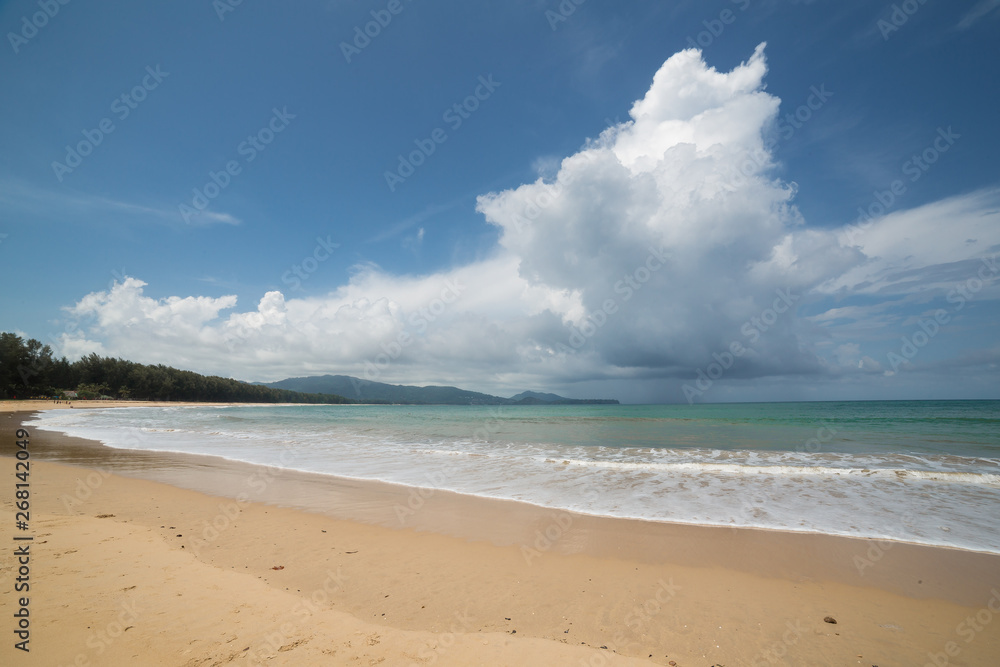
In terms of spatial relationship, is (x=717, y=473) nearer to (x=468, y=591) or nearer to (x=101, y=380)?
(x=468, y=591)

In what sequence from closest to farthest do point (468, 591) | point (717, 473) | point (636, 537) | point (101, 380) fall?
point (468, 591) → point (636, 537) → point (717, 473) → point (101, 380)

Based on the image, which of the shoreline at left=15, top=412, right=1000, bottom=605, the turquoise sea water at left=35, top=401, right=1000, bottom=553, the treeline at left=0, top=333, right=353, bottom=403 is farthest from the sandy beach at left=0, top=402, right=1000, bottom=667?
the treeline at left=0, top=333, right=353, bottom=403

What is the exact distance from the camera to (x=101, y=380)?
311 feet

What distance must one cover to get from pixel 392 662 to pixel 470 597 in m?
1.57

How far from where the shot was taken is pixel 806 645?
4.06 meters

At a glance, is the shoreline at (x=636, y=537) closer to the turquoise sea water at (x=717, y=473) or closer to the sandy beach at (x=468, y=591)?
the sandy beach at (x=468, y=591)

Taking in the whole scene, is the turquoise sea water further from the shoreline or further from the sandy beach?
the sandy beach

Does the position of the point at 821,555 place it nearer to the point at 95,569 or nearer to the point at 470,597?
the point at 470,597

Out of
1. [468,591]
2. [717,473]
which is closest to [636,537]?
[468,591]

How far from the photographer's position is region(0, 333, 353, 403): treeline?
216ft

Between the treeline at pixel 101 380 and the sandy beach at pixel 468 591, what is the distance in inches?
3602

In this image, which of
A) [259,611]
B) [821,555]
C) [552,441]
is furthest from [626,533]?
[552,441]

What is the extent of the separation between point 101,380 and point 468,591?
133048 mm

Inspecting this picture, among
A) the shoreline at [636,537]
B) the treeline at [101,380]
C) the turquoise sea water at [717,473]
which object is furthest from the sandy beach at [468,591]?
the treeline at [101,380]
